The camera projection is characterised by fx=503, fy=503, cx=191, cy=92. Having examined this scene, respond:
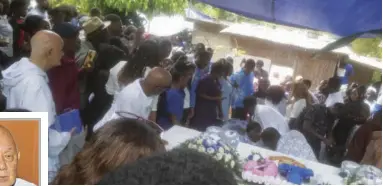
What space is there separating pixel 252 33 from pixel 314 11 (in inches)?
258

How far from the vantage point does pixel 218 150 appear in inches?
92.7

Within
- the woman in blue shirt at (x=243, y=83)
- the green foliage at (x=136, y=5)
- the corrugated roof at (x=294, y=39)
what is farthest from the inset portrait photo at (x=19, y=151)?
the corrugated roof at (x=294, y=39)

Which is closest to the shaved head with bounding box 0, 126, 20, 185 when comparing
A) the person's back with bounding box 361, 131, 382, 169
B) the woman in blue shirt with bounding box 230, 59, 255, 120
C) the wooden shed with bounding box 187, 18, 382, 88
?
the person's back with bounding box 361, 131, 382, 169

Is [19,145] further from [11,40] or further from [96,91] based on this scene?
[11,40]

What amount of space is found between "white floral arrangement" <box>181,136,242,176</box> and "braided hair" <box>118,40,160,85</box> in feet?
2.24

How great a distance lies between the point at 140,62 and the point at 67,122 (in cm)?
80

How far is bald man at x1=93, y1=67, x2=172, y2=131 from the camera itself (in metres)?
2.60

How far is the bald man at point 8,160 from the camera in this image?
1.34 meters

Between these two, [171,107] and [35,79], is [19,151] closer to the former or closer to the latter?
[35,79]

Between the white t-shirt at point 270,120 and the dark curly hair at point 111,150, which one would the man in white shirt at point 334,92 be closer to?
the white t-shirt at point 270,120

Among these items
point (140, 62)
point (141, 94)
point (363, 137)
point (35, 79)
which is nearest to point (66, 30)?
point (140, 62)

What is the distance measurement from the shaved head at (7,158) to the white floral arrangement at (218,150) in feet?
3.24

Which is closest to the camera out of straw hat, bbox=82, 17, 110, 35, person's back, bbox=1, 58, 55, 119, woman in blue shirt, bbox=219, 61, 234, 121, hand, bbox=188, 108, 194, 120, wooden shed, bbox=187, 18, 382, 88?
person's back, bbox=1, 58, 55, 119

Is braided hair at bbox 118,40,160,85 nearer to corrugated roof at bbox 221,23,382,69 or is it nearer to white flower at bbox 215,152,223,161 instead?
white flower at bbox 215,152,223,161
